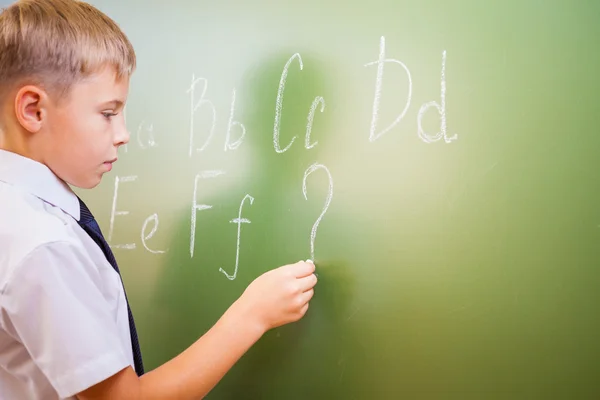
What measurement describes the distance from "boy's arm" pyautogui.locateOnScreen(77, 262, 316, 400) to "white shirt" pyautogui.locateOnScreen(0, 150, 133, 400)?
3 centimetres

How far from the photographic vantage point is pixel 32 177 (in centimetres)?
59

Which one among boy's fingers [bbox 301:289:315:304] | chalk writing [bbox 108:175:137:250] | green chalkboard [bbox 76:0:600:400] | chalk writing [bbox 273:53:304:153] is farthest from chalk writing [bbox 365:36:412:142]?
chalk writing [bbox 108:175:137:250]

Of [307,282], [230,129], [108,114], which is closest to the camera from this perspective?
[108,114]

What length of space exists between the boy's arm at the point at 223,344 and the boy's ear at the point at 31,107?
1.02 ft

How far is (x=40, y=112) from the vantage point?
0.57 meters

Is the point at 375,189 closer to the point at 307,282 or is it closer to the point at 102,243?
the point at 307,282

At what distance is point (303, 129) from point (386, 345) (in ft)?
1.20

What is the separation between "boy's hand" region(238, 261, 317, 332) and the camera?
2.25 ft

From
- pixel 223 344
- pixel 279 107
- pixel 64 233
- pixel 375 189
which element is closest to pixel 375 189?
pixel 375 189

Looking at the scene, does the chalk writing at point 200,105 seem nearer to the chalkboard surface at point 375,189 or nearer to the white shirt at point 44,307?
the chalkboard surface at point 375,189

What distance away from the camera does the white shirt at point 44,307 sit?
0.49 meters

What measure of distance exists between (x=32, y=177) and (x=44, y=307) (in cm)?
18

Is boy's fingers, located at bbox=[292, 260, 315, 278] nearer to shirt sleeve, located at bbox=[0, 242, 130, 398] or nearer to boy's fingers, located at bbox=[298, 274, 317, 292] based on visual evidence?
boy's fingers, located at bbox=[298, 274, 317, 292]

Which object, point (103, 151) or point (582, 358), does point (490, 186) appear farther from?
point (103, 151)
